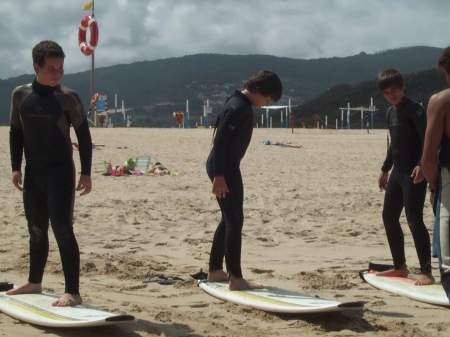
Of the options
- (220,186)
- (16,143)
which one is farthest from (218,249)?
(16,143)

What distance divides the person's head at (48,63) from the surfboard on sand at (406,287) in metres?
2.51

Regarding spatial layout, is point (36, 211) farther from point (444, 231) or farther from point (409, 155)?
point (409, 155)

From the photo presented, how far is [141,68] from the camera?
164250 mm

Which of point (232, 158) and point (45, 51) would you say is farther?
point (232, 158)

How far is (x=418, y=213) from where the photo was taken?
507 centimetres

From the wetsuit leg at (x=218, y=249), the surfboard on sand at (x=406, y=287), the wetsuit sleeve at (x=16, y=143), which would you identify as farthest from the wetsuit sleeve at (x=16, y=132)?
the surfboard on sand at (x=406, y=287)

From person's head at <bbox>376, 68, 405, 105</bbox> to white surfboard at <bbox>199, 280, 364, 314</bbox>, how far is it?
1.53m

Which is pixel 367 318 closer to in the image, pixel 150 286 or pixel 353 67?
pixel 150 286

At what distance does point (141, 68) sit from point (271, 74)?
531ft

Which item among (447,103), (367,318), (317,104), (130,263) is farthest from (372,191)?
(317,104)

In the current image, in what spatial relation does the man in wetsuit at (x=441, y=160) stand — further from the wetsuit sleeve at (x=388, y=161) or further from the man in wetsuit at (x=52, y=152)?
the man in wetsuit at (x=52, y=152)

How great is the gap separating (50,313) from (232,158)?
1490 mm

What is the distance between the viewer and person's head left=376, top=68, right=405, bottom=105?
5.07 meters

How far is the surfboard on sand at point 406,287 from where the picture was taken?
4574mm
